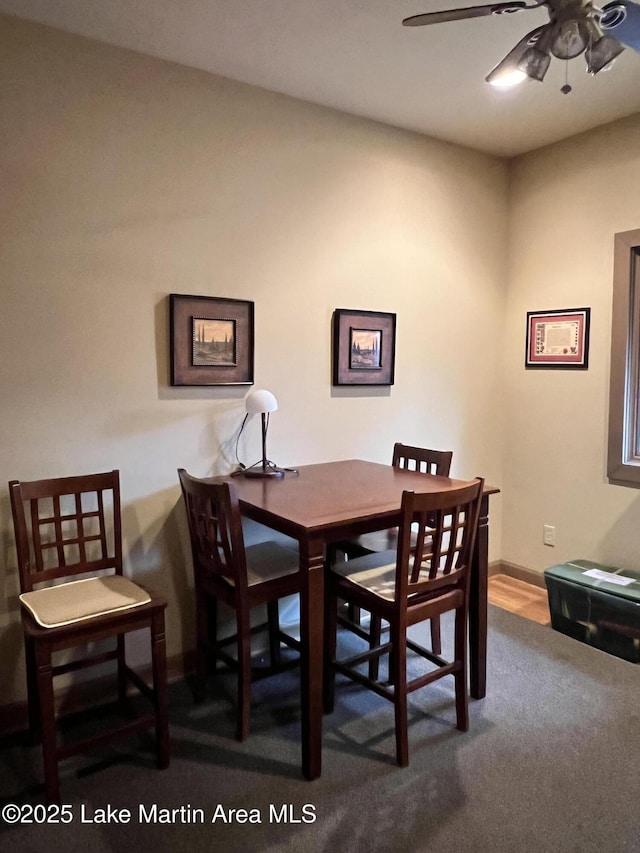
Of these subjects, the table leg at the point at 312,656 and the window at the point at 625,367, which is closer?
the table leg at the point at 312,656

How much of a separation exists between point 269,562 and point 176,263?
1339mm

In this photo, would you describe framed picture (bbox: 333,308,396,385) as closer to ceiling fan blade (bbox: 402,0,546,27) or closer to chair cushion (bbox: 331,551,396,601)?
chair cushion (bbox: 331,551,396,601)

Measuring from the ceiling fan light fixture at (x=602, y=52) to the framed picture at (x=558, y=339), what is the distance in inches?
70.3

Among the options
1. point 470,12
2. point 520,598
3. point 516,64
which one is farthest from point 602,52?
point 520,598

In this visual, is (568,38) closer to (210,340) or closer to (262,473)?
(210,340)

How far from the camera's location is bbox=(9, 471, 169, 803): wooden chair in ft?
6.08

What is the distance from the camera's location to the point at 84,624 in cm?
→ 189

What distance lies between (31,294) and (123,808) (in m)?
1.82

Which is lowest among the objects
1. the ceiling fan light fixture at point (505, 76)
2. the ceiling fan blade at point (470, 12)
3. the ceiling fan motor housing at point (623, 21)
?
the ceiling fan light fixture at point (505, 76)

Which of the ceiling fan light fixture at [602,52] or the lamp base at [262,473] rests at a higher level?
the ceiling fan light fixture at [602,52]

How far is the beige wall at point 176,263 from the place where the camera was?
7.41 ft

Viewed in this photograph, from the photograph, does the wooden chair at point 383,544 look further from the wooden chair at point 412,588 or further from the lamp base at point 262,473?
the lamp base at point 262,473

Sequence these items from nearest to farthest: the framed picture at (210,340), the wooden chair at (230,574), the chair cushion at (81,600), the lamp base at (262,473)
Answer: the chair cushion at (81,600) < the wooden chair at (230,574) < the framed picture at (210,340) < the lamp base at (262,473)

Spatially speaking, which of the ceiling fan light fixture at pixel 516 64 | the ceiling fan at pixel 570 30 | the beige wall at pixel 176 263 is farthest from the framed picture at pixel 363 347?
the ceiling fan at pixel 570 30
